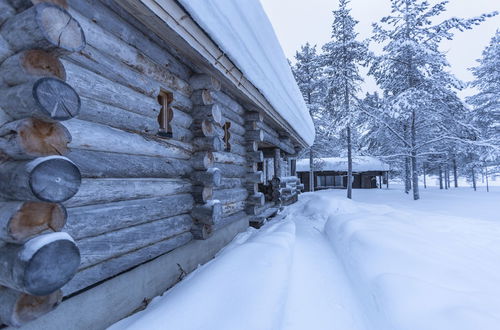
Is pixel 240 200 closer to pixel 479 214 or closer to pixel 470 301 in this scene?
pixel 470 301

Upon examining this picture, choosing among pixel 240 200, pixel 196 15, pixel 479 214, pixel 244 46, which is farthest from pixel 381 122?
pixel 196 15

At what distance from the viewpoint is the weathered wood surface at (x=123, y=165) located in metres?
2.19

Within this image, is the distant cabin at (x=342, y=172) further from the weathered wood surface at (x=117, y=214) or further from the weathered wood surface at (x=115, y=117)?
the weathered wood surface at (x=115, y=117)

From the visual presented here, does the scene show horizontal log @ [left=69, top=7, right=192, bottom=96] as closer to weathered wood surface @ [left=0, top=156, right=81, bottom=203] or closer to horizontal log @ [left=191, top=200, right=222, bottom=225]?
weathered wood surface @ [left=0, top=156, right=81, bottom=203]

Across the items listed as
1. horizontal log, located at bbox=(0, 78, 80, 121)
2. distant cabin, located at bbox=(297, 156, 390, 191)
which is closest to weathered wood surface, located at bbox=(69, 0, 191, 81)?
horizontal log, located at bbox=(0, 78, 80, 121)

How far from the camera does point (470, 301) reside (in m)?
2.33

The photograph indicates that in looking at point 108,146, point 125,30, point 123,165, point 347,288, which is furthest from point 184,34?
point 347,288

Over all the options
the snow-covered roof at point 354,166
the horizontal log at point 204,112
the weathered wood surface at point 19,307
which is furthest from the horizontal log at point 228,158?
the snow-covered roof at point 354,166

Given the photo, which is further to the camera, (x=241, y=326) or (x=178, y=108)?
(x=178, y=108)

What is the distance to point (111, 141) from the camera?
2434mm

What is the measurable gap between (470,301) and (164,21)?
3668mm

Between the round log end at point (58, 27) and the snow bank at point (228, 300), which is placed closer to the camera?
the round log end at point (58, 27)

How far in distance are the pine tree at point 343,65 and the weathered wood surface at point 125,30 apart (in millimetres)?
15694

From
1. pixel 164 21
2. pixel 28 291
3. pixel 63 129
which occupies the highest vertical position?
pixel 164 21
